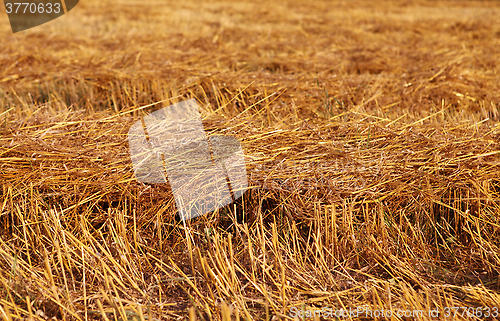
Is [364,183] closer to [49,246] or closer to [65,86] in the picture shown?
[49,246]

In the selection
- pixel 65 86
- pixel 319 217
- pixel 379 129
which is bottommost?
pixel 319 217

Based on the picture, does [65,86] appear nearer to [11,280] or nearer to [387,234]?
[11,280]

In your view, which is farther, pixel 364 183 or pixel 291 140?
pixel 291 140

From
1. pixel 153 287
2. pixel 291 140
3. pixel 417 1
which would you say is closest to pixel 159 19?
pixel 291 140

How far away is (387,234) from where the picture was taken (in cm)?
191

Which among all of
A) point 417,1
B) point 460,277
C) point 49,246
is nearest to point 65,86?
point 49,246

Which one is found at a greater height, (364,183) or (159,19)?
(159,19)

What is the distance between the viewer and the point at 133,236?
1.92m

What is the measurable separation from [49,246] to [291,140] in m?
1.38

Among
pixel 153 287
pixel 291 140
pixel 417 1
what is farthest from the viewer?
pixel 417 1

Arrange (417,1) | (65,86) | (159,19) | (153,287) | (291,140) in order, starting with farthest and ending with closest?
(417,1) < (159,19) < (65,86) < (291,140) < (153,287)

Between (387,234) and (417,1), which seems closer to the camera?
(387,234)

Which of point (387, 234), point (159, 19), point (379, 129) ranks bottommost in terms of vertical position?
point (387, 234)

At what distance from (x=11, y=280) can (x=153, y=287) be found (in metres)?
0.63
